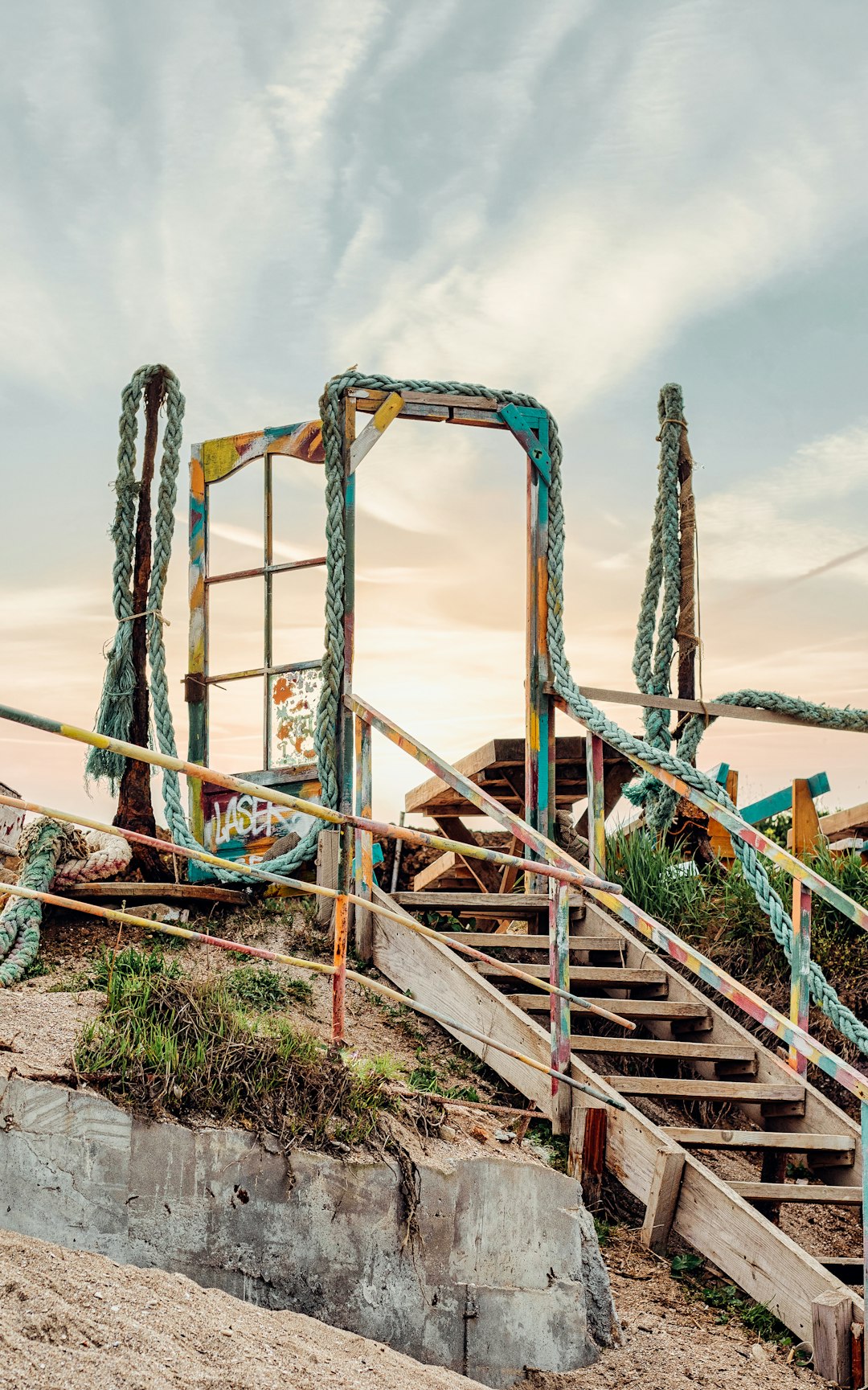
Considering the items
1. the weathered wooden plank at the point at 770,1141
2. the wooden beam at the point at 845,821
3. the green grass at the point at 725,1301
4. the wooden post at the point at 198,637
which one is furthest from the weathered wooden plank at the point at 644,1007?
the wooden beam at the point at 845,821

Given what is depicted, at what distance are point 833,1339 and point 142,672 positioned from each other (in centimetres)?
524

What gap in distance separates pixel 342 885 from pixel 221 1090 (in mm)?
3029

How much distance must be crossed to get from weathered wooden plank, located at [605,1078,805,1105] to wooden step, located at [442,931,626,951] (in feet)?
2.97

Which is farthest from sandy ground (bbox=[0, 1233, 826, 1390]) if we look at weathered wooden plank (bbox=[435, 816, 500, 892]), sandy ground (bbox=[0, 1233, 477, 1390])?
weathered wooden plank (bbox=[435, 816, 500, 892])

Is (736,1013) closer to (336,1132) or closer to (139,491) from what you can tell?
(336,1132)

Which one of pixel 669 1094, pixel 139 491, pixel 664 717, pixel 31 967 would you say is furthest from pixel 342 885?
pixel 664 717

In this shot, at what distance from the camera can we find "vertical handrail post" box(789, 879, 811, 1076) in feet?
20.8

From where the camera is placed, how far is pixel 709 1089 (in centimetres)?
606

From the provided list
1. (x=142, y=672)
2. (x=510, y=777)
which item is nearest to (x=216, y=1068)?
(x=142, y=672)

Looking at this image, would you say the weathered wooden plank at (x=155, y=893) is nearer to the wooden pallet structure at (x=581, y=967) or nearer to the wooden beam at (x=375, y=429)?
the wooden pallet structure at (x=581, y=967)

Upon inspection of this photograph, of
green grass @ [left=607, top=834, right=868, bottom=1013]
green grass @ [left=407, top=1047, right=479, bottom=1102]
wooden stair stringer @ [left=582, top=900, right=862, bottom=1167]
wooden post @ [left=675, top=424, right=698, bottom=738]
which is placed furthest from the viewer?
wooden post @ [left=675, top=424, right=698, bottom=738]

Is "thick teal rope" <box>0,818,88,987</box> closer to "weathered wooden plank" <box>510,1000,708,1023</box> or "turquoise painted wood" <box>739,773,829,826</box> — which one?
"weathered wooden plank" <box>510,1000,708,1023</box>

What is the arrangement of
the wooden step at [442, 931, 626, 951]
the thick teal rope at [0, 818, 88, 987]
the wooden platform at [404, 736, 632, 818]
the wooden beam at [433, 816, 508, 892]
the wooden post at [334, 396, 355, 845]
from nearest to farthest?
the thick teal rope at [0, 818, 88, 987] → the wooden step at [442, 931, 626, 951] → the wooden post at [334, 396, 355, 845] → the wooden platform at [404, 736, 632, 818] → the wooden beam at [433, 816, 508, 892]

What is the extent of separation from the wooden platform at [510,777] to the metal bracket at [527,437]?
1.68m
